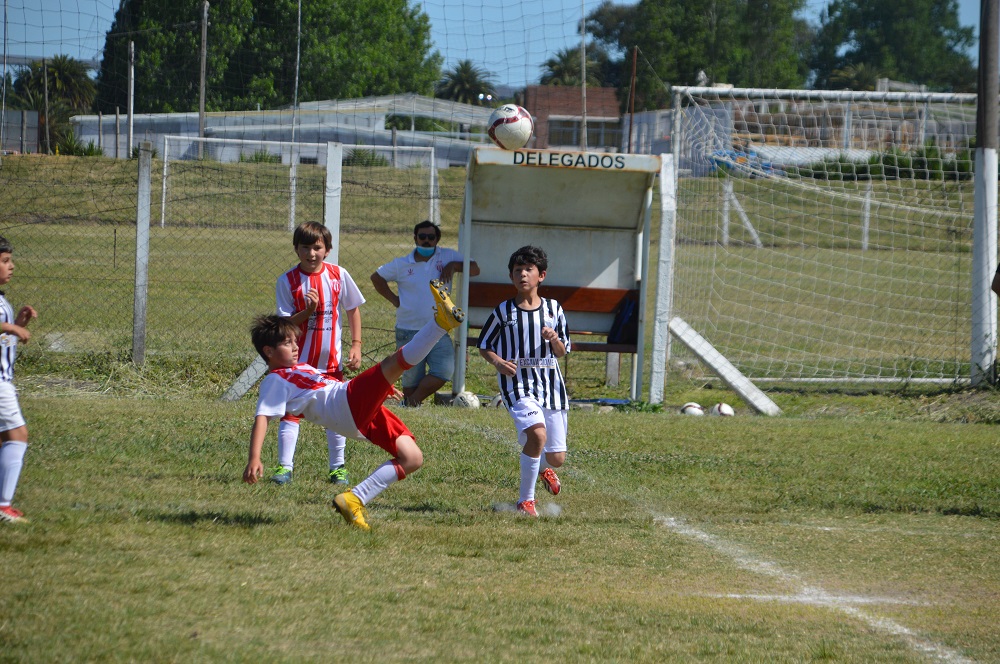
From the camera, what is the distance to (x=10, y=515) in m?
4.91

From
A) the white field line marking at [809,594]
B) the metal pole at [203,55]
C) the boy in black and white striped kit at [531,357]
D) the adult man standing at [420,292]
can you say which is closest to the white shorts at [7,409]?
the boy in black and white striped kit at [531,357]

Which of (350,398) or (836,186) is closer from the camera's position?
(350,398)

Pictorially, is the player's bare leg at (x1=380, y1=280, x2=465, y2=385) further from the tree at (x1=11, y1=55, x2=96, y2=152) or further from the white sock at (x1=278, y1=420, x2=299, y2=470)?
the tree at (x1=11, y1=55, x2=96, y2=152)

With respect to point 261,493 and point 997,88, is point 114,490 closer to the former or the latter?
point 261,493

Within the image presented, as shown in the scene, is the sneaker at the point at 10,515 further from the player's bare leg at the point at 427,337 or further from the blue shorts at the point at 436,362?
the blue shorts at the point at 436,362

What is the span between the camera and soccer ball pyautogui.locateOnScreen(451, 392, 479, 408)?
10.1m

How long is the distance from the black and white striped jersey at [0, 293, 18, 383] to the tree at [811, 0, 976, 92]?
8397cm

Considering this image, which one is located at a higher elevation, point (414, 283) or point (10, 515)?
point (414, 283)

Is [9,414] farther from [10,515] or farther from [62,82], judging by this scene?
[62,82]

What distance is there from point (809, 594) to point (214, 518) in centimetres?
283

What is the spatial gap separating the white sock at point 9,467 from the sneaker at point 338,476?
72.4 inches

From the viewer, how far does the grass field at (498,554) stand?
3633 mm

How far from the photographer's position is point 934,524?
19.1 ft

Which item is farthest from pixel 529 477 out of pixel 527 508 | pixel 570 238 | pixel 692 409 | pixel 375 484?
pixel 570 238
